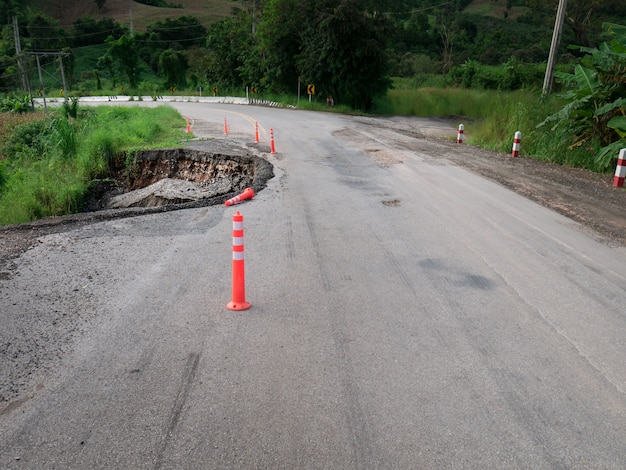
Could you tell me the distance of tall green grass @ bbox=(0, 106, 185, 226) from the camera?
11.8m

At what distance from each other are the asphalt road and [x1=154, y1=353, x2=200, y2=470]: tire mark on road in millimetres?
17

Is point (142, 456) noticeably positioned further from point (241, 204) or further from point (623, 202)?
point (623, 202)

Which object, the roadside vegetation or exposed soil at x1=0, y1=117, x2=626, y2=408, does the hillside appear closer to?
the roadside vegetation

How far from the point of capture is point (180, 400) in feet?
13.1

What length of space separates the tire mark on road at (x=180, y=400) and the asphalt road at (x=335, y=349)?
17mm

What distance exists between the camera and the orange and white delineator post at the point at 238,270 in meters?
5.37

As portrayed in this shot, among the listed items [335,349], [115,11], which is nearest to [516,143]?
[335,349]

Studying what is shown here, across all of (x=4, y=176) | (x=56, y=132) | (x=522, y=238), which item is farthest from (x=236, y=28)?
(x=522, y=238)

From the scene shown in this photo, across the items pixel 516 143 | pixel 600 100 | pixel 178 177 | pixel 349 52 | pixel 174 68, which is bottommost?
pixel 178 177

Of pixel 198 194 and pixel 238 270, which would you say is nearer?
pixel 238 270

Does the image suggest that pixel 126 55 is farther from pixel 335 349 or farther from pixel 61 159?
pixel 335 349

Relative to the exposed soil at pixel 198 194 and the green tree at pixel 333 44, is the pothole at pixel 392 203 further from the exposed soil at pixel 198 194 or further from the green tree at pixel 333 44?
the green tree at pixel 333 44

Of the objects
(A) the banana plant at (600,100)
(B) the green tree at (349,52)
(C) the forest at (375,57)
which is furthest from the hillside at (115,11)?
(A) the banana plant at (600,100)

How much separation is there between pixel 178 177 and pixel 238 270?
11.5 meters
